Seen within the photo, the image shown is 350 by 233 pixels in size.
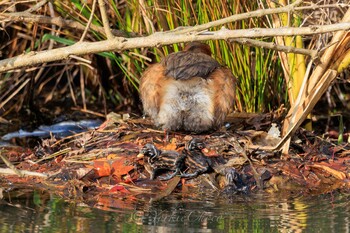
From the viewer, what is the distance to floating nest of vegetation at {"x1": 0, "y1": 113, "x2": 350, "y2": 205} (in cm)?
552

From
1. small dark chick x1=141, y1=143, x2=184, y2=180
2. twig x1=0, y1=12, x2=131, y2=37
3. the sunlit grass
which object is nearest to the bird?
small dark chick x1=141, y1=143, x2=184, y2=180

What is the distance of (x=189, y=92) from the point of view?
5871 mm

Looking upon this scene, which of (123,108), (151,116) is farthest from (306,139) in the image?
(123,108)

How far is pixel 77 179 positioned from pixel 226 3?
2027 millimetres

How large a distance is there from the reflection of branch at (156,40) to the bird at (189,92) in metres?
0.96

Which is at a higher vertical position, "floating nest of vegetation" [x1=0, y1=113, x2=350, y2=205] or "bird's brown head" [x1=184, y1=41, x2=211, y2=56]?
"bird's brown head" [x1=184, y1=41, x2=211, y2=56]

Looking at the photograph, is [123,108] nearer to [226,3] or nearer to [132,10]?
[132,10]

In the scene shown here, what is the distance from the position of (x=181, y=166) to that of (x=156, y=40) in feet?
3.99

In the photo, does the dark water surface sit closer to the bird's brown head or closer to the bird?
the bird

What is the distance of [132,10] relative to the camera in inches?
296

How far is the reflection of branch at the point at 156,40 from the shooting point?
4.69 m

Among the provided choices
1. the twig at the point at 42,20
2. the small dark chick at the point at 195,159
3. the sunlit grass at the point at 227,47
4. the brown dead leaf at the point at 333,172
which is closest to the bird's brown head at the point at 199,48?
the sunlit grass at the point at 227,47

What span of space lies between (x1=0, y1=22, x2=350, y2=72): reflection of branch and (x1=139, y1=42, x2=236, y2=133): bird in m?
0.96

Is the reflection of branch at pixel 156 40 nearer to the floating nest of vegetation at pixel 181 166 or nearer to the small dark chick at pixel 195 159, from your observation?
the floating nest of vegetation at pixel 181 166
